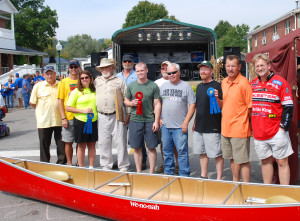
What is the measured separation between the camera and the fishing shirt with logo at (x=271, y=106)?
3.96 metres

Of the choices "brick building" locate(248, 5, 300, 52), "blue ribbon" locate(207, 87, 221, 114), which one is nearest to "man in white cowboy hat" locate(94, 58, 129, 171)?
"blue ribbon" locate(207, 87, 221, 114)

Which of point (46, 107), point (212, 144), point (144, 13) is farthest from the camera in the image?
point (144, 13)

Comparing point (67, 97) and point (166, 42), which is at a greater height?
point (166, 42)

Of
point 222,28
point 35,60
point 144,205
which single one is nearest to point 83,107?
point 144,205

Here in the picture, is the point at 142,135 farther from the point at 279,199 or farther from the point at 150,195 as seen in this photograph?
the point at 279,199

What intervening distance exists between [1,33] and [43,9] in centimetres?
2102

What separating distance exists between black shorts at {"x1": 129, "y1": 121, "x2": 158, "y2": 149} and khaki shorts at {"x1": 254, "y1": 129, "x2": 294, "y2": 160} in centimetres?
165

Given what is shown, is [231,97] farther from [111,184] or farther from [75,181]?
[75,181]

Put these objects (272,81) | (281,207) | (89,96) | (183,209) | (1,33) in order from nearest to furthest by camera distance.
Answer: (281,207), (183,209), (272,81), (89,96), (1,33)

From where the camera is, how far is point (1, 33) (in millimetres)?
28797

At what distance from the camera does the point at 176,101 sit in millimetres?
4891

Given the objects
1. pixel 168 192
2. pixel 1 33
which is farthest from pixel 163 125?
pixel 1 33

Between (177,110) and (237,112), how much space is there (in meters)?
0.96

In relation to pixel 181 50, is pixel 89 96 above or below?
below
